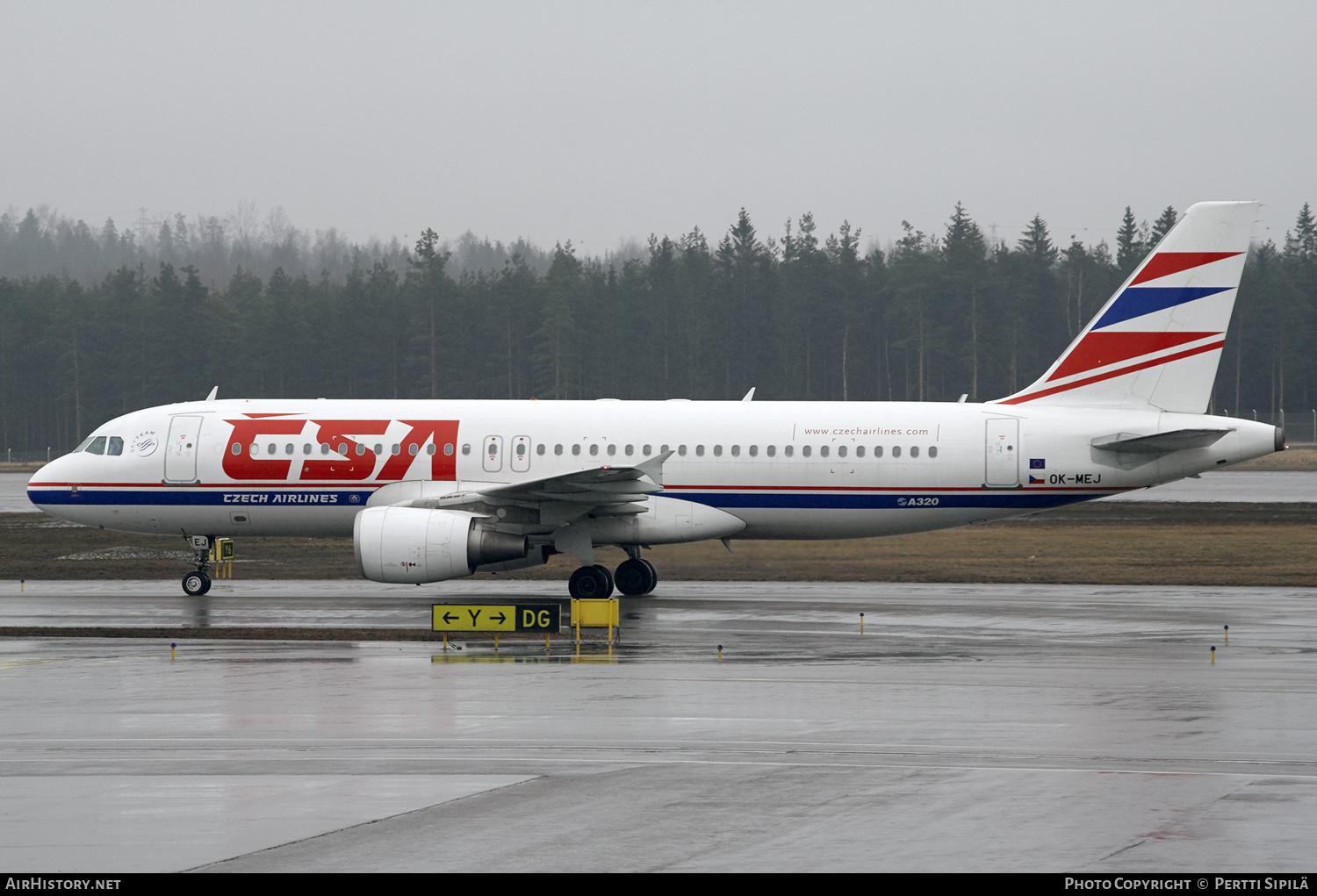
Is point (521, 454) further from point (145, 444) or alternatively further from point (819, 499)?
point (145, 444)

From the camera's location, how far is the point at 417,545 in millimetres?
27062

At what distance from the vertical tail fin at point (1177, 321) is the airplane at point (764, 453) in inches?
1.4

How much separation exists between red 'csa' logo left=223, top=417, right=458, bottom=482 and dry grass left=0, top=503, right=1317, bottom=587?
4427 millimetres

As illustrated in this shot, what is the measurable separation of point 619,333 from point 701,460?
8966cm

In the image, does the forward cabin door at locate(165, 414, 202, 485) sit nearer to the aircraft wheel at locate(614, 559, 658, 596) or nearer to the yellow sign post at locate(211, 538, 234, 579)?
the yellow sign post at locate(211, 538, 234, 579)

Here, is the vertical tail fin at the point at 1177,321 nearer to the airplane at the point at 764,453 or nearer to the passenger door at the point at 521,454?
the airplane at the point at 764,453

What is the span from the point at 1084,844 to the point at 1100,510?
4503 cm

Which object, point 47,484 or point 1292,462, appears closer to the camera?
point 47,484

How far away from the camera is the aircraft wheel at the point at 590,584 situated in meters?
28.8

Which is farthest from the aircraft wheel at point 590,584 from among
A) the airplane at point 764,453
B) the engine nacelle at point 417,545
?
the engine nacelle at point 417,545

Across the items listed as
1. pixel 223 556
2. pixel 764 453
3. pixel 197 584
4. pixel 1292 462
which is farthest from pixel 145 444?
pixel 1292 462

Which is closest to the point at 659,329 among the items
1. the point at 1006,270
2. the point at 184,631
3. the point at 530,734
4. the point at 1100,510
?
the point at 1006,270

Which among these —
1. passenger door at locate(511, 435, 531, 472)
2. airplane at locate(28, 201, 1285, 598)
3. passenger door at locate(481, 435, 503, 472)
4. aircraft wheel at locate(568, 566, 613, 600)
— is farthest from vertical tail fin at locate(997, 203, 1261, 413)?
passenger door at locate(481, 435, 503, 472)

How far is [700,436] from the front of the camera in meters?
30.2
